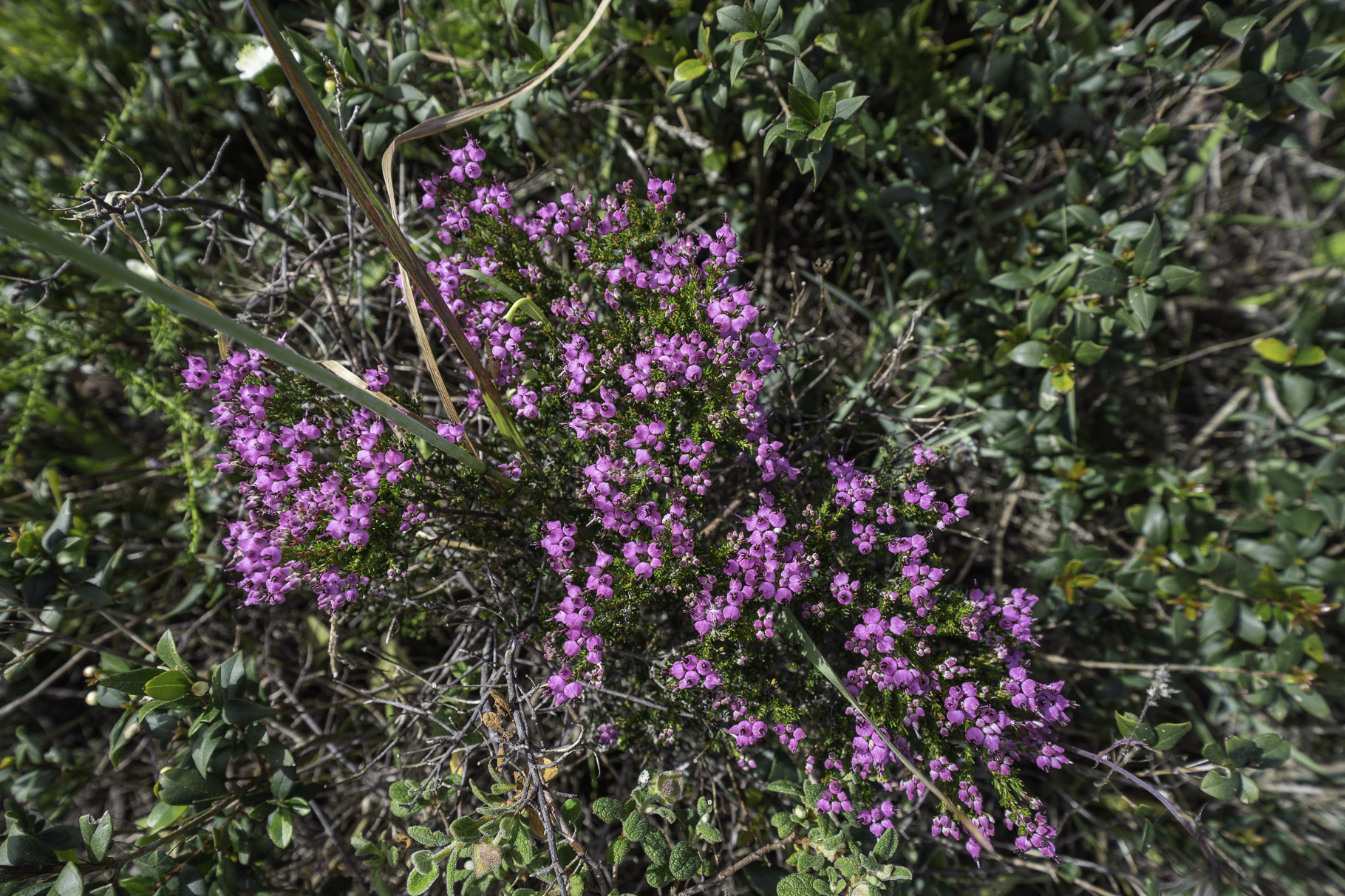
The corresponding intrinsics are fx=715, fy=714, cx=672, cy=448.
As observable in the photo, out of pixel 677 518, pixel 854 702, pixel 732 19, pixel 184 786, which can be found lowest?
pixel 854 702

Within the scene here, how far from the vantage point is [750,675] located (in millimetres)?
2332

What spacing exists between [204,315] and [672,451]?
129 centimetres

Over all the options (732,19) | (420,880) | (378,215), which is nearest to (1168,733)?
(420,880)

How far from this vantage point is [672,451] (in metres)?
2.29

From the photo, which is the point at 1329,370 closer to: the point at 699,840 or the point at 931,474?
the point at 931,474

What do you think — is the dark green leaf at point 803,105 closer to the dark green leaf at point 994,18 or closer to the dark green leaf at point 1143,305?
the dark green leaf at point 994,18

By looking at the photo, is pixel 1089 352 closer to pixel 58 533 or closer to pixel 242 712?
pixel 242 712

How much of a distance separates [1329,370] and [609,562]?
10.7 ft

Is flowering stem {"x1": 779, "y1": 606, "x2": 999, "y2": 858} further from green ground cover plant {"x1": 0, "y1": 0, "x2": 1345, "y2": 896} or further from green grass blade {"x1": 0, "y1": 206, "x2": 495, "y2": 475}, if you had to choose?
green grass blade {"x1": 0, "y1": 206, "x2": 495, "y2": 475}

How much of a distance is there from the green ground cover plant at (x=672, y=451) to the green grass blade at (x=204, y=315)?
11 mm


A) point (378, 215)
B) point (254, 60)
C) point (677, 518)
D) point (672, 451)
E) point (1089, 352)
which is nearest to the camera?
point (378, 215)

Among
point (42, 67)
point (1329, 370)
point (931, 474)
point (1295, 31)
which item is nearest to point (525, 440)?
point (931, 474)

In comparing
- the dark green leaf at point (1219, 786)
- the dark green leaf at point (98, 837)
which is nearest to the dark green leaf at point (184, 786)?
the dark green leaf at point (98, 837)

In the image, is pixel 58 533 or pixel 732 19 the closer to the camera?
pixel 732 19
